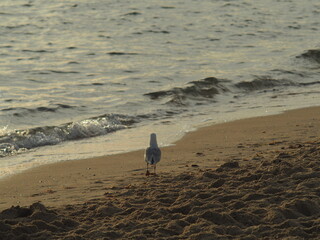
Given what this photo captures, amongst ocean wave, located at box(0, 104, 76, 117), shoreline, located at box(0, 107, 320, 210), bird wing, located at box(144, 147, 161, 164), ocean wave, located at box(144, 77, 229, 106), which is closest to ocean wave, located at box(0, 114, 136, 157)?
ocean wave, located at box(0, 104, 76, 117)

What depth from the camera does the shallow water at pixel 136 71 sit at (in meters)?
9.92

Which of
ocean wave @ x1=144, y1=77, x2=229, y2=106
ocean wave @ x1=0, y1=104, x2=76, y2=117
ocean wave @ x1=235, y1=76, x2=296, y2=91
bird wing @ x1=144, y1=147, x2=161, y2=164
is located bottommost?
ocean wave @ x1=235, y1=76, x2=296, y2=91

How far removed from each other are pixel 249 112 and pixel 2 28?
38.1 ft

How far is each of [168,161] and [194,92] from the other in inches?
205

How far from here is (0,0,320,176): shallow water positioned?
9922 millimetres

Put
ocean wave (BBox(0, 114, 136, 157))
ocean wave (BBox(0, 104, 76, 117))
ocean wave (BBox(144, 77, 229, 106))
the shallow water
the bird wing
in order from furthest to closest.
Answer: ocean wave (BBox(144, 77, 229, 106))
ocean wave (BBox(0, 104, 76, 117))
the shallow water
ocean wave (BBox(0, 114, 136, 157))
the bird wing


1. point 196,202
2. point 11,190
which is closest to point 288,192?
point 196,202

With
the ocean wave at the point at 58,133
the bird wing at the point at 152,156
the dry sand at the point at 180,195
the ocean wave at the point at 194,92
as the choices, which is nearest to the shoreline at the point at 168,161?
the dry sand at the point at 180,195

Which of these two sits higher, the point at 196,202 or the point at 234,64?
the point at 196,202

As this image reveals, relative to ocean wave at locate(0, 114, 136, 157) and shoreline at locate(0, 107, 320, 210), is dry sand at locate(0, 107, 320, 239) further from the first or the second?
ocean wave at locate(0, 114, 136, 157)

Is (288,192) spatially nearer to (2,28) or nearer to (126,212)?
(126,212)

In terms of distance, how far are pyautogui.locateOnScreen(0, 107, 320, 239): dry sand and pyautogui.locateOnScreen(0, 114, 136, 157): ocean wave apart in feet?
4.60

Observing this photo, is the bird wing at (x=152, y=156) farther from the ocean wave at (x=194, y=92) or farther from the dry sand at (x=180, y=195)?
the ocean wave at (x=194, y=92)

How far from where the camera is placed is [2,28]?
20172 mm
